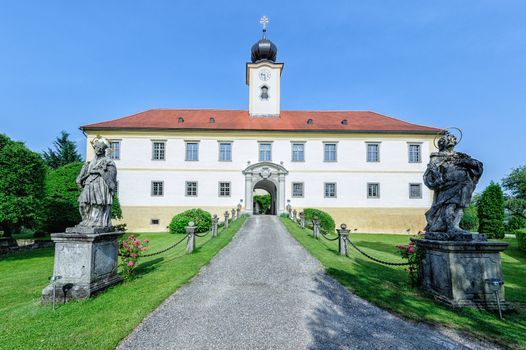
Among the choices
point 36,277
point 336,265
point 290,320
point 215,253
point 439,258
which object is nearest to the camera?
point 290,320

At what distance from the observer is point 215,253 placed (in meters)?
9.72

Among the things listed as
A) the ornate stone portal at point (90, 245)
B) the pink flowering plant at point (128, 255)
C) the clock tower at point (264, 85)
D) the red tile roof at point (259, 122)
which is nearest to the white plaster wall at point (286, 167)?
the red tile roof at point (259, 122)

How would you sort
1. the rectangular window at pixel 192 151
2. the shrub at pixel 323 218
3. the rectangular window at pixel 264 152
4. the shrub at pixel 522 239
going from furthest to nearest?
the rectangular window at pixel 264 152 < the rectangular window at pixel 192 151 < the shrub at pixel 323 218 < the shrub at pixel 522 239

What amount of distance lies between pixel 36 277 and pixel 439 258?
36.8 ft

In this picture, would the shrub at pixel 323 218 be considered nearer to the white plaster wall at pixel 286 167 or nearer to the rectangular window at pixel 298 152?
the white plaster wall at pixel 286 167

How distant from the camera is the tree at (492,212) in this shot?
68.1ft

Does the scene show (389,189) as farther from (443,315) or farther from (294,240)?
(443,315)

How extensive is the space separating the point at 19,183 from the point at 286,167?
698 inches

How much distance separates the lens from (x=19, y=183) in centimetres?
1273

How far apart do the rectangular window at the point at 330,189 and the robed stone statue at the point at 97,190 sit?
20099 mm

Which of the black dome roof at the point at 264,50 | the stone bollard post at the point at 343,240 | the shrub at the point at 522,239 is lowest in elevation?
the shrub at the point at 522,239

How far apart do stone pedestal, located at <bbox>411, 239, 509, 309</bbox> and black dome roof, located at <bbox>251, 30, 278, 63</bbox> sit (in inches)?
1073

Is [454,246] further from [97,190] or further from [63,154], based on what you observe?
[63,154]

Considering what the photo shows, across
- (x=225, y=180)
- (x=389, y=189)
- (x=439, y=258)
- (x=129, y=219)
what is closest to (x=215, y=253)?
(x=439, y=258)
